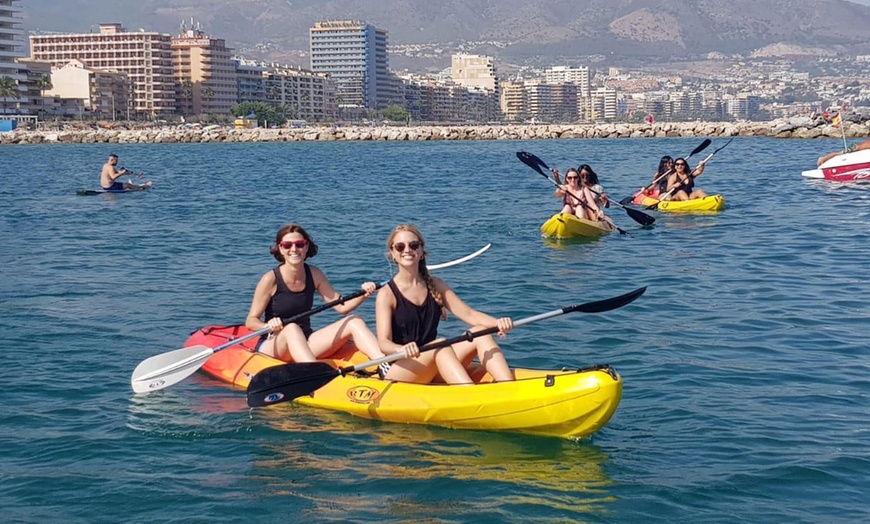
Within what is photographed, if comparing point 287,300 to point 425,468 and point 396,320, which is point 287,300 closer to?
point 396,320

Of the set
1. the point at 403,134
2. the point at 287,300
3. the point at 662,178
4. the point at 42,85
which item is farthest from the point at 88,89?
the point at 287,300

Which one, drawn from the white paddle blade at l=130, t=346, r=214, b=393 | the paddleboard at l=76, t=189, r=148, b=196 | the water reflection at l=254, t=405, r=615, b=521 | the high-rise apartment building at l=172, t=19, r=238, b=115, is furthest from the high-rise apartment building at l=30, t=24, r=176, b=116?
the water reflection at l=254, t=405, r=615, b=521

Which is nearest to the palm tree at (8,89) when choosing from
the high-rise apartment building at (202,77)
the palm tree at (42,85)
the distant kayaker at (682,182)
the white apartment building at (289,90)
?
the palm tree at (42,85)

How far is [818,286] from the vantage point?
13.4 metres

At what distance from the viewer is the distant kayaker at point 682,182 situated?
21.1m

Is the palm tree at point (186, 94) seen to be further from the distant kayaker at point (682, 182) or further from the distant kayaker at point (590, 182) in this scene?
the distant kayaker at point (590, 182)

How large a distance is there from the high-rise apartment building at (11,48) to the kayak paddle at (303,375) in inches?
4990

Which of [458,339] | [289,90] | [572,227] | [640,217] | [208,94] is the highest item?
[289,90]

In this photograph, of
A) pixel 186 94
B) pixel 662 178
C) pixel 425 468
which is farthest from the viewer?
pixel 186 94

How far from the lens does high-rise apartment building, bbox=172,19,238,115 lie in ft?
531

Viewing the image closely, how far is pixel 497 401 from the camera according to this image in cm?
748

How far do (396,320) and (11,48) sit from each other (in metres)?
133

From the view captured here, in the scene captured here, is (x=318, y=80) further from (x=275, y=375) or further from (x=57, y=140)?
(x=275, y=375)

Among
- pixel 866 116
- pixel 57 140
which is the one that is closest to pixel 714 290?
pixel 866 116
